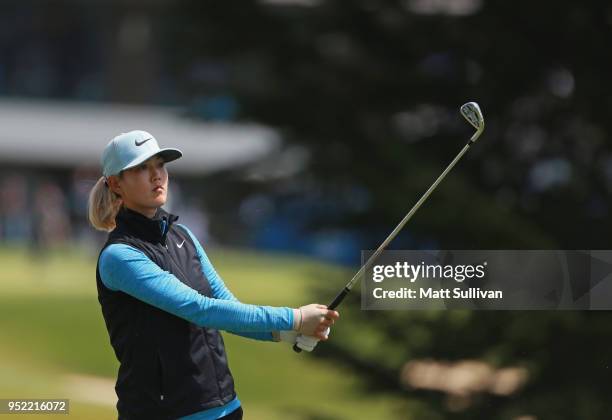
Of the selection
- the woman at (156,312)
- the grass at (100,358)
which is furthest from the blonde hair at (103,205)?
the grass at (100,358)

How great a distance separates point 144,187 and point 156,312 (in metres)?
0.38

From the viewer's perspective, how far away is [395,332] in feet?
25.5

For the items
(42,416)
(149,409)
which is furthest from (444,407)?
(149,409)

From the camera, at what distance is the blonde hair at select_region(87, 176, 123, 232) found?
402 cm

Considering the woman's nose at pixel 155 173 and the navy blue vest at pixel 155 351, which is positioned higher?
the woman's nose at pixel 155 173

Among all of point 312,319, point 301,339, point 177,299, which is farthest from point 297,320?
point 177,299

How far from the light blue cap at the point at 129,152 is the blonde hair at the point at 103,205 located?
0.09 m

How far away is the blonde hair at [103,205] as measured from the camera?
4016mm

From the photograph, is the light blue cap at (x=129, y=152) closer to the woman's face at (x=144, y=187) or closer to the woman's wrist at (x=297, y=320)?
the woman's face at (x=144, y=187)

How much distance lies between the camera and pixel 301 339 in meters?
4.05

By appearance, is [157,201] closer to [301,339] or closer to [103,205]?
[103,205]

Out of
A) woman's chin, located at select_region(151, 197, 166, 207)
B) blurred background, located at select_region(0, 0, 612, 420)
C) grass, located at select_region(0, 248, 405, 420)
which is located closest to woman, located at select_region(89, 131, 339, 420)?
woman's chin, located at select_region(151, 197, 166, 207)

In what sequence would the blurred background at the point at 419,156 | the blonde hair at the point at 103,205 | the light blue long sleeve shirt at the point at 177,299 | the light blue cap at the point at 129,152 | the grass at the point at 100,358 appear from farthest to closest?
the grass at the point at 100,358 → the blurred background at the point at 419,156 → the blonde hair at the point at 103,205 → the light blue cap at the point at 129,152 → the light blue long sleeve shirt at the point at 177,299

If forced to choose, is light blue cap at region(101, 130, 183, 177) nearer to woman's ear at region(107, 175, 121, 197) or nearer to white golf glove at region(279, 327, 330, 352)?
woman's ear at region(107, 175, 121, 197)
